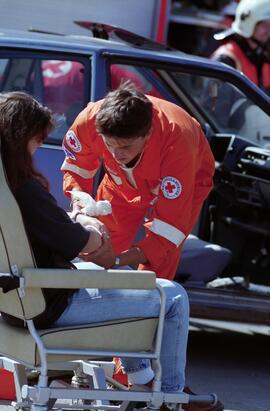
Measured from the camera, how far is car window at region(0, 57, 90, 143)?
5.60 m

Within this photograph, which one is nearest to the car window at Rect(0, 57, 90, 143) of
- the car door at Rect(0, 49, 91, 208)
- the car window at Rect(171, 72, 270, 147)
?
the car door at Rect(0, 49, 91, 208)

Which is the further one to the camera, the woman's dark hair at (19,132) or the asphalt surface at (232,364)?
the asphalt surface at (232,364)

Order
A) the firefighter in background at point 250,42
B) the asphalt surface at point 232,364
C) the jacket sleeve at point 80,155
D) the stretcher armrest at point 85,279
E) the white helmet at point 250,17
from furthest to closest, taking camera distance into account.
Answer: the white helmet at point 250,17 → the firefighter in background at point 250,42 → the asphalt surface at point 232,364 → the jacket sleeve at point 80,155 → the stretcher armrest at point 85,279

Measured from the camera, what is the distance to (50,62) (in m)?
5.77

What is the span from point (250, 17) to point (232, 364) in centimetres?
323

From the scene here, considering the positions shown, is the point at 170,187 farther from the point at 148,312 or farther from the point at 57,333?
the point at 57,333

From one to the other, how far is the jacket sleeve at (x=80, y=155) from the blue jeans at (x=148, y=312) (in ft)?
2.77

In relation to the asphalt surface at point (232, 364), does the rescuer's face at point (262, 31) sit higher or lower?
higher

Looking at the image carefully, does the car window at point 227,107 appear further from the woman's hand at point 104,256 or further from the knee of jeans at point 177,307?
the knee of jeans at point 177,307

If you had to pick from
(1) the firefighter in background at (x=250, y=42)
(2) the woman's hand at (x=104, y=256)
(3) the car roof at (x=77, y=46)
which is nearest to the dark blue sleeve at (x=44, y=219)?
(2) the woman's hand at (x=104, y=256)

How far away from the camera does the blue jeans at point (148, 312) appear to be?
152 inches

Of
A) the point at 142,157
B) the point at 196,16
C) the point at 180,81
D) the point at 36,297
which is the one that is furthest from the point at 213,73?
the point at 196,16

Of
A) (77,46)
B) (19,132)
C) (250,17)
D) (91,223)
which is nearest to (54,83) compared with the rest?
(77,46)

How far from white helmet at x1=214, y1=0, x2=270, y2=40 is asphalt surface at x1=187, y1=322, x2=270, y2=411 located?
244cm
